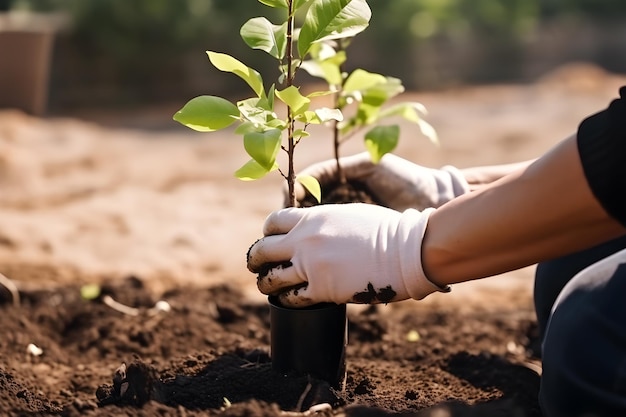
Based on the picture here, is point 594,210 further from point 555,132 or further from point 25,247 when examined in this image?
point 555,132

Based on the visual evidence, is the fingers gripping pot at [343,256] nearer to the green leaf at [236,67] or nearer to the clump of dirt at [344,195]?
the green leaf at [236,67]

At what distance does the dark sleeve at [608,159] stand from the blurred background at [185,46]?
5.63m

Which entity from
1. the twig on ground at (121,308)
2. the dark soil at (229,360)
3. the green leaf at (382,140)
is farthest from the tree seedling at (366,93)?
the twig on ground at (121,308)

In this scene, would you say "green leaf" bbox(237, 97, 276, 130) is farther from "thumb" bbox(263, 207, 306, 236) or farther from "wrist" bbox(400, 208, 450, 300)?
"wrist" bbox(400, 208, 450, 300)

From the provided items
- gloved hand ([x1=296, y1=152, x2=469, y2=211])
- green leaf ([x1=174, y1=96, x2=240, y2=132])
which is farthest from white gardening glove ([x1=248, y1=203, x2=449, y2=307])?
gloved hand ([x1=296, y1=152, x2=469, y2=211])

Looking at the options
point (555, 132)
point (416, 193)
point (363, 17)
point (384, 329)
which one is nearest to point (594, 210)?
point (363, 17)

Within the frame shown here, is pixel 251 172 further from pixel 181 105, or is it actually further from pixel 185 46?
pixel 185 46

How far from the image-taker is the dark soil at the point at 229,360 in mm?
1571

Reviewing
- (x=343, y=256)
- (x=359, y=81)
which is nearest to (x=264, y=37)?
(x=359, y=81)

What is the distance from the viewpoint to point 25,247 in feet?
11.2

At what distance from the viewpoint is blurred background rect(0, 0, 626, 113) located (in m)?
7.72

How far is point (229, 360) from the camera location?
6.16ft

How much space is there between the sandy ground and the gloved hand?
0.99m

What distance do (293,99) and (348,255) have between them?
0.32 meters
